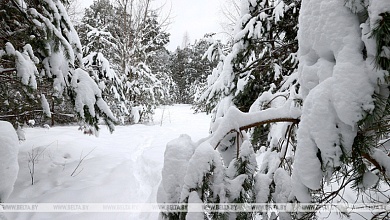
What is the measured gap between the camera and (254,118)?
1160mm

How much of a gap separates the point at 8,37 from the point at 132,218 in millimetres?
2844

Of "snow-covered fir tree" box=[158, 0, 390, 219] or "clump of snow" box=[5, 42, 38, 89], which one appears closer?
"snow-covered fir tree" box=[158, 0, 390, 219]

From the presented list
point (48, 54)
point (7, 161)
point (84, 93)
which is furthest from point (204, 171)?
point (48, 54)

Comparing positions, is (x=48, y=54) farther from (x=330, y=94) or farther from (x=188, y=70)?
(x=188, y=70)

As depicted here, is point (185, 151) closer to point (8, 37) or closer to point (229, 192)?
point (229, 192)

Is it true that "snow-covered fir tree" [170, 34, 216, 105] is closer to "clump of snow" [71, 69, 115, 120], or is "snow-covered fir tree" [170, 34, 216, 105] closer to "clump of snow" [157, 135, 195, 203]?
"clump of snow" [71, 69, 115, 120]

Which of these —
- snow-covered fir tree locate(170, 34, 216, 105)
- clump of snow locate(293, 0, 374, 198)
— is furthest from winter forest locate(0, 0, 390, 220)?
snow-covered fir tree locate(170, 34, 216, 105)

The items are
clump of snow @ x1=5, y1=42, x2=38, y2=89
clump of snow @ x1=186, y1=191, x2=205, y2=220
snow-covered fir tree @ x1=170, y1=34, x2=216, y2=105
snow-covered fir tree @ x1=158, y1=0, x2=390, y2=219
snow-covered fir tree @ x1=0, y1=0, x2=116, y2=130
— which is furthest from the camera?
snow-covered fir tree @ x1=170, y1=34, x2=216, y2=105

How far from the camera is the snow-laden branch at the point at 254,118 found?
1.11 m

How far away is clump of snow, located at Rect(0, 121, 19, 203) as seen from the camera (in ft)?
5.25

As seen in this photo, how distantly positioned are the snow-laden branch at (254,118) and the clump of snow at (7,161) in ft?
5.26

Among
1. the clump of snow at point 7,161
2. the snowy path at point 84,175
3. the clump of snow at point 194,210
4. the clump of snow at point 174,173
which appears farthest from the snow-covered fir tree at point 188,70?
the clump of snow at point 194,210

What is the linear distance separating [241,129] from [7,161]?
1.80 m


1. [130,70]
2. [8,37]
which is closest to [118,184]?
[8,37]
